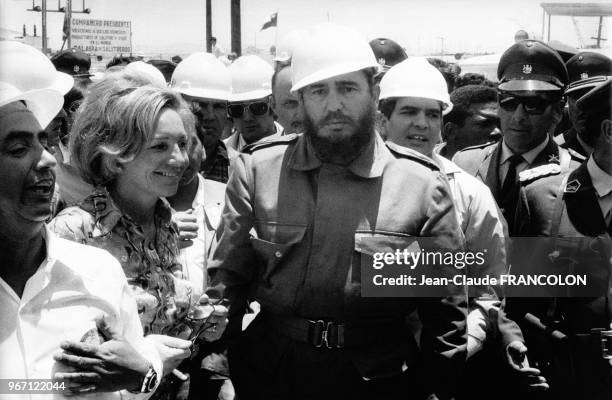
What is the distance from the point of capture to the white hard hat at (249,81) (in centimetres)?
529

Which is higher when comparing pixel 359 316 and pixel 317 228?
pixel 317 228

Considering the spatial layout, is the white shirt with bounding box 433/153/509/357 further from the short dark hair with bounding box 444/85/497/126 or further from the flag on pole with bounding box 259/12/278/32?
the flag on pole with bounding box 259/12/278/32

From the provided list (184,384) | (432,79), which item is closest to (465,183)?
(432,79)

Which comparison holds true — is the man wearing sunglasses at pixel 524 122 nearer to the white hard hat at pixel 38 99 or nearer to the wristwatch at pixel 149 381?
the wristwatch at pixel 149 381

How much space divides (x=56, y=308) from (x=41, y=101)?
572 millimetres

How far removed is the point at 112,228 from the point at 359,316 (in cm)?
92

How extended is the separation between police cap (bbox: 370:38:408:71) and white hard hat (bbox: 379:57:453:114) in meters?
1.14

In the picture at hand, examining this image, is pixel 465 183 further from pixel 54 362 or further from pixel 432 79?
pixel 54 362

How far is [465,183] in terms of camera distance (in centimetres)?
354

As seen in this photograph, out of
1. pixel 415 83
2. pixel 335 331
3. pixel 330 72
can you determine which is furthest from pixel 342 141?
pixel 415 83

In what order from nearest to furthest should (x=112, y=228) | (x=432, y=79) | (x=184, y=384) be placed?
(x=112, y=228), (x=184, y=384), (x=432, y=79)

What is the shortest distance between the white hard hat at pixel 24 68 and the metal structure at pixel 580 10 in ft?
9.82

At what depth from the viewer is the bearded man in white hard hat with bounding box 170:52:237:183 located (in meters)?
4.35

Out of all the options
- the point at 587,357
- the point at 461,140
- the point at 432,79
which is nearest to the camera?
the point at 587,357
